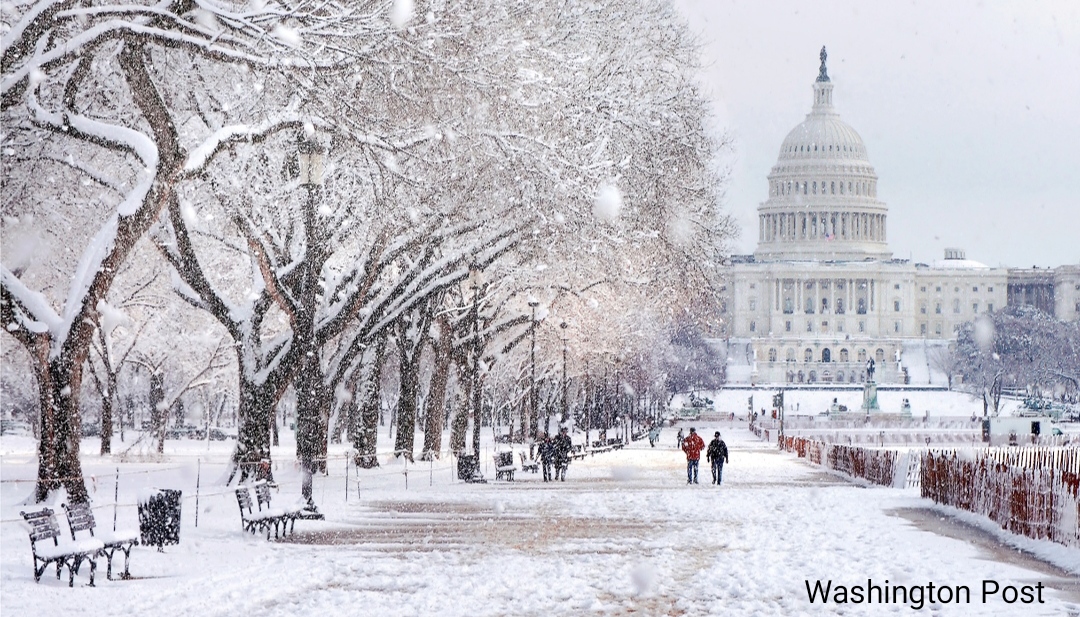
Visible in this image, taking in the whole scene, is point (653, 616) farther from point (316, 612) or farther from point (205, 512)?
point (205, 512)

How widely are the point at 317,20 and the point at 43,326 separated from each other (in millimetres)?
6372

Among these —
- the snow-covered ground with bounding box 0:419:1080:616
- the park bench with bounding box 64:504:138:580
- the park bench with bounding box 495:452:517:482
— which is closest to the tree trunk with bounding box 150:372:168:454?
the park bench with bounding box 495:452:517:482

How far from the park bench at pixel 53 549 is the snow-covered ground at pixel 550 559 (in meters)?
0.17

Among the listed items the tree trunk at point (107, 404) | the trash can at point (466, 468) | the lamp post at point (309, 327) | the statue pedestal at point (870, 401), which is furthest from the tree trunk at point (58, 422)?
the statue pedestal at point (870, 401)

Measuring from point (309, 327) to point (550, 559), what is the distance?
31.6 feet

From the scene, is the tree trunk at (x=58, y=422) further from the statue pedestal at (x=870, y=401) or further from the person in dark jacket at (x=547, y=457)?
the statue pedestal at (x=870, y=401)

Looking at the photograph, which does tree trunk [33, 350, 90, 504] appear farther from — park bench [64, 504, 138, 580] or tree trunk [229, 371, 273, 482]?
tree trunk [229, 371, 273, 482]

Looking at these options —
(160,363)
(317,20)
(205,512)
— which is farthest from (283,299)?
(160,363)

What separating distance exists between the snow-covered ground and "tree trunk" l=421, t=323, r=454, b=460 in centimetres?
1386

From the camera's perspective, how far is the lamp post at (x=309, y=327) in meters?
22.8

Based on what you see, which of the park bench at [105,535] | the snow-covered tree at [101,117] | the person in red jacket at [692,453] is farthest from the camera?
the person in red jacket at [692,453]

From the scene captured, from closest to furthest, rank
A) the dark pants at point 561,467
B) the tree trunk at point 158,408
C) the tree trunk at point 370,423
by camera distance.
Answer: the dark pants at point 561,467 → the tree trunk at point 370,423 → the tree trunk at point 158,408

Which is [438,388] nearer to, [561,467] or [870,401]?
[561,467]

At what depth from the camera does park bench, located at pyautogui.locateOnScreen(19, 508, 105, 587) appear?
15.7 metres
